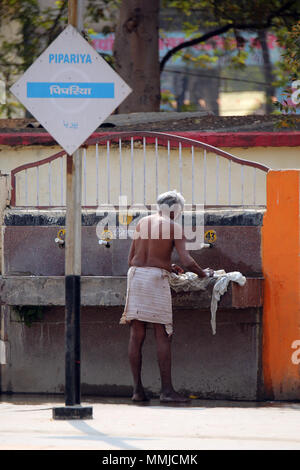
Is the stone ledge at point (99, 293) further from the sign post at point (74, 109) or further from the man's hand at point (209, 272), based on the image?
the sign post at point (74, 109)

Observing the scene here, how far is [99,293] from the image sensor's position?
966cm

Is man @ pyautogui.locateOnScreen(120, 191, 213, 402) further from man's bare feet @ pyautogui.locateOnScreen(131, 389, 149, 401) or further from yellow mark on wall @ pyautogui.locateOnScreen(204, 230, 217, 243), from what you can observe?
yellow mark on wall @ pyautogui.locateOnScreen(204, 230, 217, 243)

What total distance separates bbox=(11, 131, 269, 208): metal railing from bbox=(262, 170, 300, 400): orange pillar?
0.61 meters

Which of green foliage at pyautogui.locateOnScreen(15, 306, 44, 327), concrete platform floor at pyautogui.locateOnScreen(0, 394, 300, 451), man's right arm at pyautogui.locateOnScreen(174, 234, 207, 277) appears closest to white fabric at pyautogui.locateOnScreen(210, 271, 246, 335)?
man's right arm at pyautogui.locateOnScreen(174, 234, 207, 277)

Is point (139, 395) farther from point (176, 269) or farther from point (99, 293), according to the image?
point (176, 269)

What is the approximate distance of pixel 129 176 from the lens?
11539 millimetres

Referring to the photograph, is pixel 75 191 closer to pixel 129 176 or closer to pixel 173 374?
pixel 173 374

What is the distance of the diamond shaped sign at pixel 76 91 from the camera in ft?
25.5

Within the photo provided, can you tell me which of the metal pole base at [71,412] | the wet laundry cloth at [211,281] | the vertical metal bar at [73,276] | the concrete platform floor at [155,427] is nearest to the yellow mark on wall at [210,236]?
the wet laundry cloth at [211,281]

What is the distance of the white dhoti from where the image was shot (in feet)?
29.4

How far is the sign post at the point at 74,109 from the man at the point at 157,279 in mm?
1259

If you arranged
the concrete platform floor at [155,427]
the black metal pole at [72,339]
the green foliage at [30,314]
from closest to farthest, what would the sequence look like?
the concrete platform floor at [155,427] < the black metal pole at [72,339] < the green foliage at [30,314]

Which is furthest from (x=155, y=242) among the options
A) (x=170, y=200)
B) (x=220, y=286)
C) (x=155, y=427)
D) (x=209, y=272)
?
(x=155, y=427)
